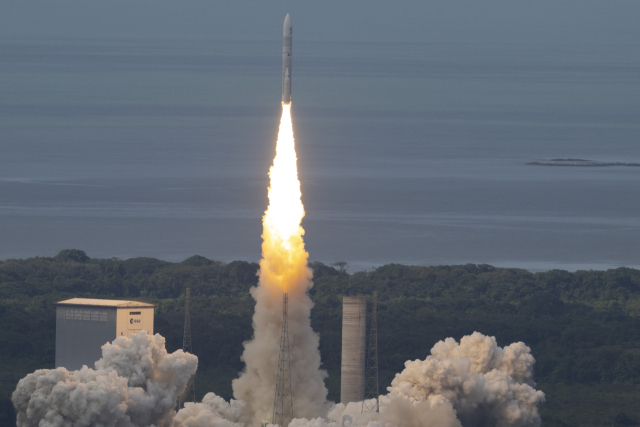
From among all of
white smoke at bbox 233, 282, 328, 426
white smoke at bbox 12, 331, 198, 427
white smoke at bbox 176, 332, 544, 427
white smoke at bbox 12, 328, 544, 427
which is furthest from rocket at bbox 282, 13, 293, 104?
white smoke at bbox 176, 332, 544, 427

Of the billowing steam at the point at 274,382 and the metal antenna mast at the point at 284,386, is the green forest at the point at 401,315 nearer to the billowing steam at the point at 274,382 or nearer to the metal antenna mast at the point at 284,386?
the billowing steam at the point at 274,382

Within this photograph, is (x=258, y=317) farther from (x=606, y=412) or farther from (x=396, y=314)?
(x=396, y=314)

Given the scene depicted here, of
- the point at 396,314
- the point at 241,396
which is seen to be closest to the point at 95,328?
the point at 241,396

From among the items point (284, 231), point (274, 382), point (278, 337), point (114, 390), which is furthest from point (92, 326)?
point (114, 390)

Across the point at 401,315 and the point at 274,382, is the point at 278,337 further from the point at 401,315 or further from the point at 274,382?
the point at 401,315

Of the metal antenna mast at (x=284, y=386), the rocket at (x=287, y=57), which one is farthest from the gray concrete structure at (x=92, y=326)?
the rocket at (x=287, y=57)
